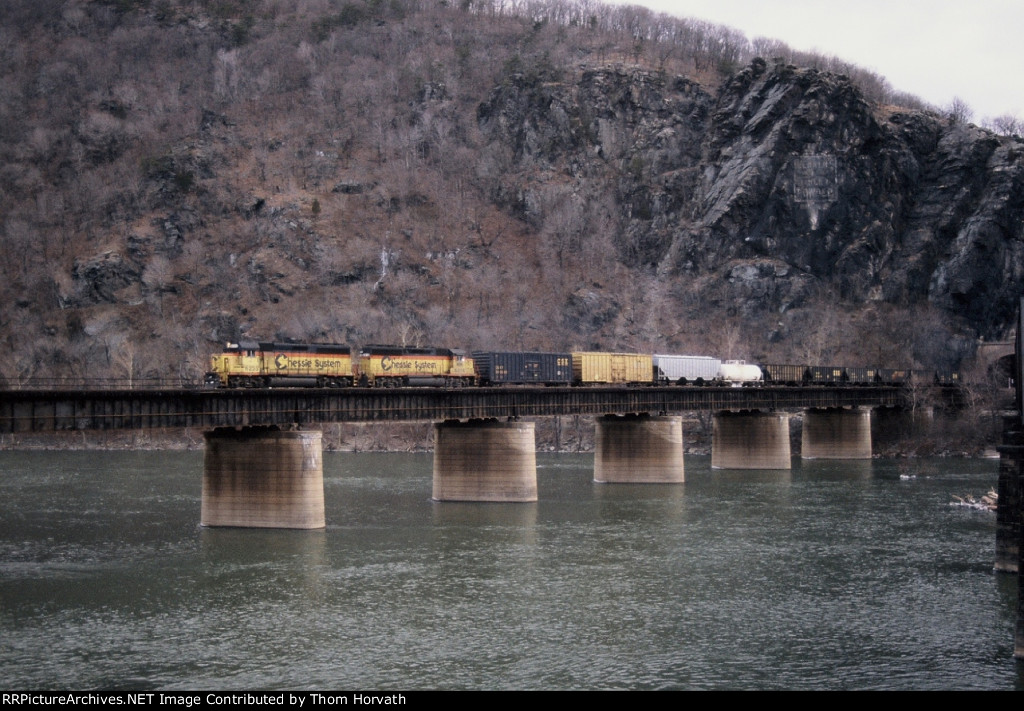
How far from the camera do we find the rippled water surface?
36.5 m

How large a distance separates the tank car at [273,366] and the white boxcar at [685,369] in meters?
42.3

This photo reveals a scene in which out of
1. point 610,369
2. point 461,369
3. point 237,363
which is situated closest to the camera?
point 237,363

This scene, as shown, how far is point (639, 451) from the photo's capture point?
96000 millimetres

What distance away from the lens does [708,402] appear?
340 feet

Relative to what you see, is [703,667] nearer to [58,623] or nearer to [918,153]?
[58,623]

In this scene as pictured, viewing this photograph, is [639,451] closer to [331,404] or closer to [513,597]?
[331,404]

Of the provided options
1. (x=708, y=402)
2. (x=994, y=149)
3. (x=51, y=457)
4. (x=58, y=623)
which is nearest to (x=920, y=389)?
(x=708, y=402)

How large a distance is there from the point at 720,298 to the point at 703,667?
138512 millimetres

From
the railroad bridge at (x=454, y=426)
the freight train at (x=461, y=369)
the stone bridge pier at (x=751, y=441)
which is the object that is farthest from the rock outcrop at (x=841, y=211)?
the stone bridge pier at (x=751, y=441)

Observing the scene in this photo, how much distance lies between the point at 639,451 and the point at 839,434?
122 feet

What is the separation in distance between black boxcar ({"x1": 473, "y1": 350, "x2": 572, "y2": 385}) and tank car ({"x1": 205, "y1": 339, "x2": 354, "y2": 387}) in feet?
50.6

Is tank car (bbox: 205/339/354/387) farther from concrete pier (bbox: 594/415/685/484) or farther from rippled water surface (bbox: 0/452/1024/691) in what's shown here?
concrete pier (bbox: 594/415/685/484)

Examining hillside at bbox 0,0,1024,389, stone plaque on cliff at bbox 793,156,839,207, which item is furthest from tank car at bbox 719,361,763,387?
stone plaque on cliff at bbox 793,156,839,207

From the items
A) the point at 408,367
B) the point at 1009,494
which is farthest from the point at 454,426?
the point at 1009,494
